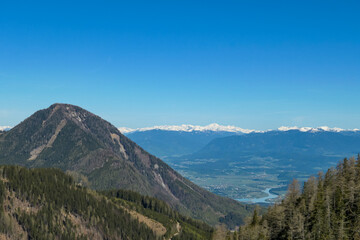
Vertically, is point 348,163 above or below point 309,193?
above

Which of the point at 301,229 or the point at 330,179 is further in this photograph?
the point at 330,179

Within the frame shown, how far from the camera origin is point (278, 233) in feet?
436

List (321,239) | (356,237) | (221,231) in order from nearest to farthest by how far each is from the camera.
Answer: (356,237), (321,239), (221,231)

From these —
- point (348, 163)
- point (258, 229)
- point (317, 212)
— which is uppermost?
point (348, 163)

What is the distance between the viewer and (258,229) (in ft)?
432

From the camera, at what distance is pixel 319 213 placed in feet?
388

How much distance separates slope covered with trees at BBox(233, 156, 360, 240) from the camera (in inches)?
4530

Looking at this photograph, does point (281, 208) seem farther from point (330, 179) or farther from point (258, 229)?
point (330, 179)

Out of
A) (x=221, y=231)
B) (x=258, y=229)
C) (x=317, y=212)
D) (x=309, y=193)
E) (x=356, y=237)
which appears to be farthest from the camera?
(x=221, y=231)

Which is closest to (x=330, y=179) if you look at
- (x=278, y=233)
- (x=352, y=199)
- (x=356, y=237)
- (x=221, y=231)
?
(x=352, y=199)

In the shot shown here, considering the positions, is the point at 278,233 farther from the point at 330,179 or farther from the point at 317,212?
the point at 330,179

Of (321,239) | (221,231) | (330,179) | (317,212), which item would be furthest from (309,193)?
(221,231)

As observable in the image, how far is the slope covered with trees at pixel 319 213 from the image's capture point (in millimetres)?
115062

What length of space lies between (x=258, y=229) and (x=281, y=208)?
573 inches
